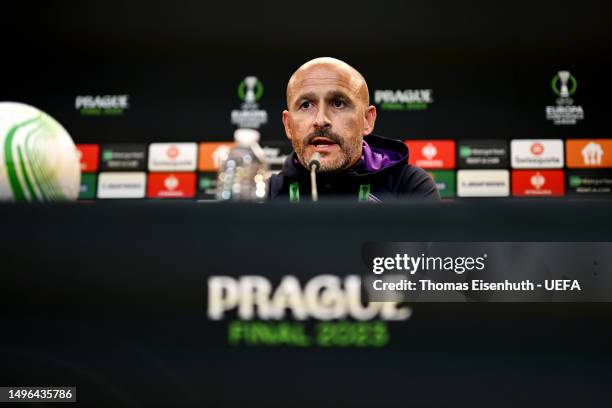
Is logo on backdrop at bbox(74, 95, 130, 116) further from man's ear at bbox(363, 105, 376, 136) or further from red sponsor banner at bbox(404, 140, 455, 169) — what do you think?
man's ear at bbox(363, 105, 376, 136)

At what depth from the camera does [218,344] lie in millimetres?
881

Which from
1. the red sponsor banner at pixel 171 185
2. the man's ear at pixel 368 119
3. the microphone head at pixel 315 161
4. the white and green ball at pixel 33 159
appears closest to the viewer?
the white and green ball at pixel 33 159

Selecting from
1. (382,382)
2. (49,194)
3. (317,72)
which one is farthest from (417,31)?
(382,382)

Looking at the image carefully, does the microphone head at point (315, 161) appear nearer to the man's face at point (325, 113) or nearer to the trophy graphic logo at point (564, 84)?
the man's face at point (325, 113)

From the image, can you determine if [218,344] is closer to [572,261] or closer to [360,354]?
[360,354]

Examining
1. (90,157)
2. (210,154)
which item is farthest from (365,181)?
(90,157)

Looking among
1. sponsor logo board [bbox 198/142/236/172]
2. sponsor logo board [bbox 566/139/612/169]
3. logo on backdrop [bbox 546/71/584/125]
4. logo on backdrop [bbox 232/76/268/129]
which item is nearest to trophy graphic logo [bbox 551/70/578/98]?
logo on backdrop [bbox 546/71/584/125]

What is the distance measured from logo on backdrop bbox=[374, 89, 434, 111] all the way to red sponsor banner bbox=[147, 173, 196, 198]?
1110 mm

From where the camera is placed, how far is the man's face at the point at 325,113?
155cm

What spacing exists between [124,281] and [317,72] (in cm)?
81

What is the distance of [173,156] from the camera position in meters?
3.86

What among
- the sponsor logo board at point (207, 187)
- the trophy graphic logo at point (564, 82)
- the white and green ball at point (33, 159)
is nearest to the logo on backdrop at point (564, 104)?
the trophy graphic logo at point (564, 82)

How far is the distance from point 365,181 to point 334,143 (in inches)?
4.6

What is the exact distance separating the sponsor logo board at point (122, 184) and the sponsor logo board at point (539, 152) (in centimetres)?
202
